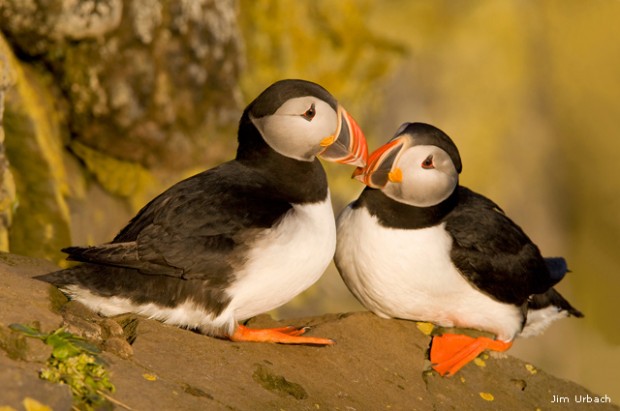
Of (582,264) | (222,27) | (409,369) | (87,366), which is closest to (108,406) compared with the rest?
(87,366)

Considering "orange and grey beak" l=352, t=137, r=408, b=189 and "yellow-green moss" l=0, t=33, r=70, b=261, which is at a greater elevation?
"orange and grey beak" l=352, t=137, r=408, b=189

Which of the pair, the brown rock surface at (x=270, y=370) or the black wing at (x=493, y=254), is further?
the black wing at (x=493, y=254)

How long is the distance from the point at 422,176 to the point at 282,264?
0.96 metres

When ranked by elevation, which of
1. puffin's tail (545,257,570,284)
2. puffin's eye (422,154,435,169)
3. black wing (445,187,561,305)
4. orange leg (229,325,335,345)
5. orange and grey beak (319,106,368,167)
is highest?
orange and grey beak (319,106,368,167)

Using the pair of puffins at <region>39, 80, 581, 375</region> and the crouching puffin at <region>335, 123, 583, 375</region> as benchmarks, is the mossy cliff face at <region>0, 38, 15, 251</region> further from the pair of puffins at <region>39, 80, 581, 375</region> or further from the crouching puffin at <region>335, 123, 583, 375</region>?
the crouching puffin at <region>335, 123, 583, 375</region>

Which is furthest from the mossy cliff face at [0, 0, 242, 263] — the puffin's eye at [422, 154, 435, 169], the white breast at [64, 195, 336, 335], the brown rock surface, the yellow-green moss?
the puffin's eye at [422, 154, 435, 169]

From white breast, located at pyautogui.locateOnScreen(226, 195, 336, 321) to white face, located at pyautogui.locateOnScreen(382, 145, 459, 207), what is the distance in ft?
1.77

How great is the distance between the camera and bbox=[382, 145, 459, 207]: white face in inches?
190

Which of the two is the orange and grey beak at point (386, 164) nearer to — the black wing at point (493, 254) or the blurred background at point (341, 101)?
the black wing at point (493, 254)

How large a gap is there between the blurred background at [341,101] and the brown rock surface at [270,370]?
2.62 metres

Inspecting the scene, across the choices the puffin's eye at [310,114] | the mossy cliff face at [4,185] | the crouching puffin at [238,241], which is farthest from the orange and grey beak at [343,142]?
the mossy cliff face at [4,185]

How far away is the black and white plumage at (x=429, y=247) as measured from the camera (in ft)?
15.9

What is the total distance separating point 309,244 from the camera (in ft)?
14.5

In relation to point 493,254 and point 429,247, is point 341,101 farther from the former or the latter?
point 429,247
